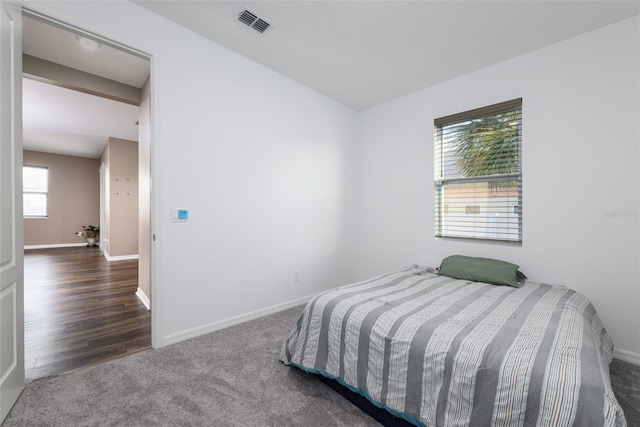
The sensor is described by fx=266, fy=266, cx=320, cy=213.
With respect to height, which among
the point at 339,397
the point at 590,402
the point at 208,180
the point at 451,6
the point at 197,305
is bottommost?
the point at 339,397

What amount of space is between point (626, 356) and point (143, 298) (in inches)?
190

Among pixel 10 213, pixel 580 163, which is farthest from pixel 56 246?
pixel 580 163

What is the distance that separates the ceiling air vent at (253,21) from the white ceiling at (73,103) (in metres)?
1.05

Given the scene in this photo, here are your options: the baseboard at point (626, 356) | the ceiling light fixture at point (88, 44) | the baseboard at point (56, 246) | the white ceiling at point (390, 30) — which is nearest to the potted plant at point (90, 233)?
the baseboard at point (56, 246)

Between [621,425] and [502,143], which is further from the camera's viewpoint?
[502,143]

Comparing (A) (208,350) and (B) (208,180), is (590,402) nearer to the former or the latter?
(A) (208,350)

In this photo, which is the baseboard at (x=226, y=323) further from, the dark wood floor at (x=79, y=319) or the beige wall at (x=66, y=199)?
the beige wall at (x=66, y=199)

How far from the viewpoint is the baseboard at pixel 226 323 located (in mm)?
2283

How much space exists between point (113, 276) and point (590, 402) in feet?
18.9

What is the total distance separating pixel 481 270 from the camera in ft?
8.14

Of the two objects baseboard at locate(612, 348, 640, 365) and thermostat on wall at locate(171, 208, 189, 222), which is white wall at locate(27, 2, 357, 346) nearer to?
thermostat on wall at locate(171, 208, 189, 222)

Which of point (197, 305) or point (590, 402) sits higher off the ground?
point (590, 402)

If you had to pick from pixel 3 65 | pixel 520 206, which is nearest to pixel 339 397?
pixel 520 206

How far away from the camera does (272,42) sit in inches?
97.3
